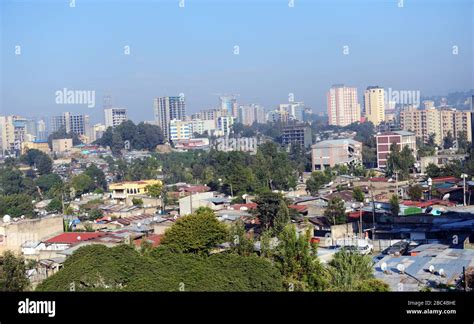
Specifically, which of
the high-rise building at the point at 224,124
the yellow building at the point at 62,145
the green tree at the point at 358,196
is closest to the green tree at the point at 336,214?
the green tree at the point at 358,196

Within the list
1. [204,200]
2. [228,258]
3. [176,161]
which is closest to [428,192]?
[204,200]

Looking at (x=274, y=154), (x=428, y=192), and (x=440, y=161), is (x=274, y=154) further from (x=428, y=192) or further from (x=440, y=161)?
(x=428, y=192)

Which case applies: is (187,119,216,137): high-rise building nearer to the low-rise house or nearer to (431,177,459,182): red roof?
(431,177,459,182): red roof

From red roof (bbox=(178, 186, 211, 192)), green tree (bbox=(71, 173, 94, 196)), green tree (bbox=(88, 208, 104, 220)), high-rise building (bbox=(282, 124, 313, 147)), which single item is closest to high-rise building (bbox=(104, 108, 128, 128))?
high-rise building (bbox=(282, 124, 313, 147))

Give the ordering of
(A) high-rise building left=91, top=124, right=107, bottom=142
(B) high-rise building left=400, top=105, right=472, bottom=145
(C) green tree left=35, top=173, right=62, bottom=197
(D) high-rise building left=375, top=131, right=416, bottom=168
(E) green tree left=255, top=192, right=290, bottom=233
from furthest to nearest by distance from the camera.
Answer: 1. (A) high-rise building left=91, top=124, right=107, bottom=142
2. (B) high-rise building left=400, top=105, right=472, bottom=145
3. (D) high-rise building left=375, top=131, right=416, bottom=168
4. (C) green tree left=35, top=173, right=62, bottom=197
5. (E) green tree left=255, top=192, right=290, bottom=233

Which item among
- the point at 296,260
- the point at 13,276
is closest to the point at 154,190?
the point at 13,276

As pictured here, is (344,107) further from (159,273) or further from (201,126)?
(159,273)

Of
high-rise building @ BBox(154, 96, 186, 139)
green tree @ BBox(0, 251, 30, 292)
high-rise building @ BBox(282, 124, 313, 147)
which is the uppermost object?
high-rise building @ BBox(154, 96, 186, 139)
